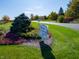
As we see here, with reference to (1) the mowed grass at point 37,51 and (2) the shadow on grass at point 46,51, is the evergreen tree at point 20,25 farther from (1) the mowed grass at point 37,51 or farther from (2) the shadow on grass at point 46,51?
(1) the mowed grass at point 37,51

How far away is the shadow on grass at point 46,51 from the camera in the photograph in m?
13.0

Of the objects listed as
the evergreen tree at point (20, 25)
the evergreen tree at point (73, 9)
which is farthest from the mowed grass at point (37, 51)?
the evergreen tree at point (73, 9)

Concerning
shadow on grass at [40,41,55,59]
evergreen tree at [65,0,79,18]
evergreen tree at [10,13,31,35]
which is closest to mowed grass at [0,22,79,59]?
shadow on grass at [40,41,55,59]

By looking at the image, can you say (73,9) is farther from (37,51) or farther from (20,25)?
(37,51)

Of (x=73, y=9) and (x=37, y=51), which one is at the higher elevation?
(x=73, y=9)

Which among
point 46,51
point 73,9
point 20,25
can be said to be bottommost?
point 46,51

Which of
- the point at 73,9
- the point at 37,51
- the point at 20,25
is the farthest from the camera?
the point at 73,9

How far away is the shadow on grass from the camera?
13.0 meters

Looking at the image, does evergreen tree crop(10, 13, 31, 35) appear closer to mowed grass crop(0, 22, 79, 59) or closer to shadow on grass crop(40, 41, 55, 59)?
shadow on grass crop(40, 41, 55, 59)

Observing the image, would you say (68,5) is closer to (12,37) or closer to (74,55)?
(12,37)

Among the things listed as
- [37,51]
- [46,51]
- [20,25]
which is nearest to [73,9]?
[20,25]

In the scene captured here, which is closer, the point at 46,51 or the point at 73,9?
the point at 46,51

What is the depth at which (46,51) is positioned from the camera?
14.2 metres

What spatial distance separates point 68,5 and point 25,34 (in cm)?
4444
